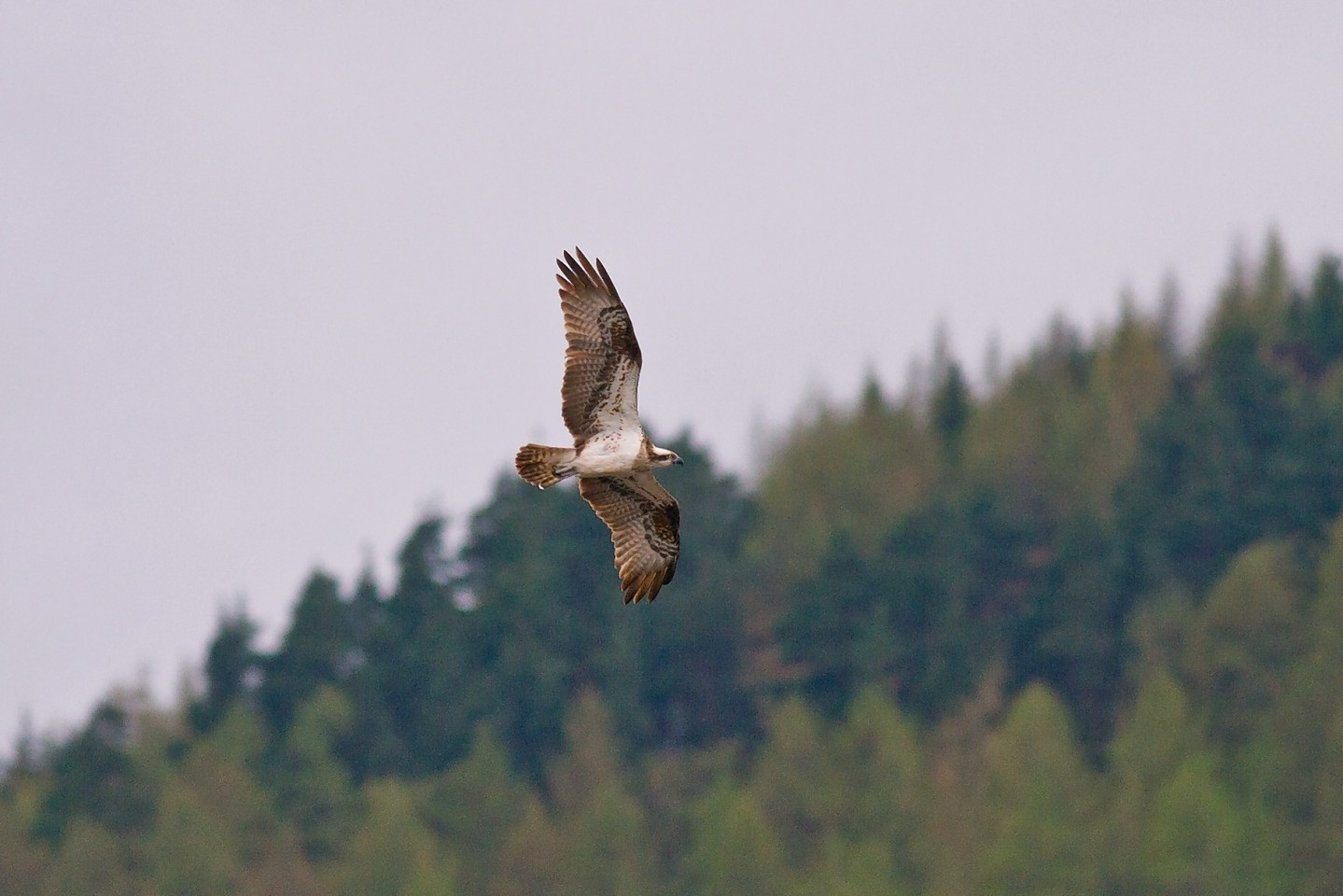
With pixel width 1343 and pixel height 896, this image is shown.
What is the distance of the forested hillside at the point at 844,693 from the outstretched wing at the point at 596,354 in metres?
45.3

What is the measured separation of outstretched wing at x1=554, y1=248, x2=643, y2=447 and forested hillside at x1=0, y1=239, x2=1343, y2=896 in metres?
45.3

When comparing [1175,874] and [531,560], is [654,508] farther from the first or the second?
[531,560]

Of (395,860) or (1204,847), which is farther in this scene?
(395,860)

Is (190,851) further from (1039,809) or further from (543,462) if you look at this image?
(543,462)

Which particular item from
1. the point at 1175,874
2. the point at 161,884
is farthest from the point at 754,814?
the point at 161,884

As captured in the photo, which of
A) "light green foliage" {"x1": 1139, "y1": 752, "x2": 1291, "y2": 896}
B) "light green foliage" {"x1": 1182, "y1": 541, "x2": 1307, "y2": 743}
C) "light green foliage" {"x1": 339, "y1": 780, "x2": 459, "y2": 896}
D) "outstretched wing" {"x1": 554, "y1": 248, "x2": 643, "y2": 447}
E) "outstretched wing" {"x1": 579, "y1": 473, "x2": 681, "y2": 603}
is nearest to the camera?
"outstretched wing" {"x1": 554, "y1": 248, "x2": 643, "y2": 447}

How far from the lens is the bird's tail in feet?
73.0

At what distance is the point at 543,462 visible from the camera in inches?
878

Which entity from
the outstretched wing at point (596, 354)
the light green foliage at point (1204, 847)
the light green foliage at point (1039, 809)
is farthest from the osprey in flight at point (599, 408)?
the light green foliage at point (1204, 847)

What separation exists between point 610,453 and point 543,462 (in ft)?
1.96

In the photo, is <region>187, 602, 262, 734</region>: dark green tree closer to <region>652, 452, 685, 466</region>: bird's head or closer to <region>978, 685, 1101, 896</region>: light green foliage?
<region>978, 685, 1101, 896</region>: light green foliage

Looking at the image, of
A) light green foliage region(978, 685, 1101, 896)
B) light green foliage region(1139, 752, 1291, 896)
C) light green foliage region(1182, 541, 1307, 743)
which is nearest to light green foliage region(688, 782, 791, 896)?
light green foliage region(978, 685, 1101, 896)

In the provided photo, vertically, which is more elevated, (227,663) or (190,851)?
(227,663)

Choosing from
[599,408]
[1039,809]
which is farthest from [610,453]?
[1039,809]
